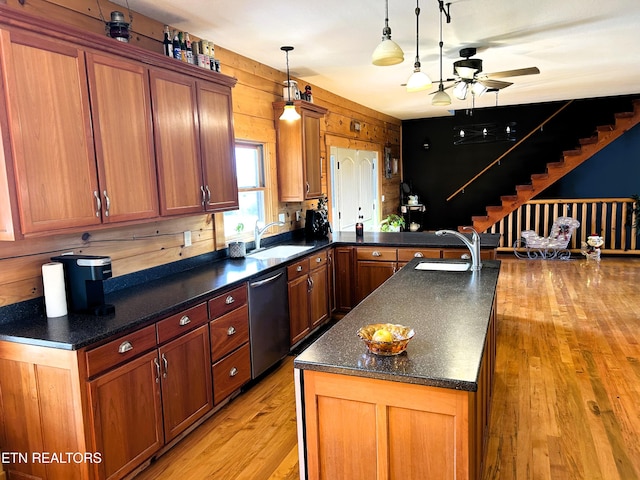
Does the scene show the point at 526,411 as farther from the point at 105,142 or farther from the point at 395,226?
the point at 395,226

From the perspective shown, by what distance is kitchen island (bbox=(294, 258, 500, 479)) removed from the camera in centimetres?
164

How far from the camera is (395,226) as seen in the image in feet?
23.9

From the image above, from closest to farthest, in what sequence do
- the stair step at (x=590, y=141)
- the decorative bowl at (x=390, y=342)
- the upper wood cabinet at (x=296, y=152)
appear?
the decorative bowl at (x=390, y=342)
the upper wood cabinet at (x=296, y=152)
the stair step at (x=590, y=141)

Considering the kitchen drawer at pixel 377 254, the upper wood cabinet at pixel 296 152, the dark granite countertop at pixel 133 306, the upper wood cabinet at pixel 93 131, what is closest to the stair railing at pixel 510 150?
the kitchen drawer at pixel 377 254

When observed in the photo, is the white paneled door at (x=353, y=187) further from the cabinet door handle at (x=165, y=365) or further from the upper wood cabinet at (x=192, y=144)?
the cabinet door handle at (x=165, y=365)

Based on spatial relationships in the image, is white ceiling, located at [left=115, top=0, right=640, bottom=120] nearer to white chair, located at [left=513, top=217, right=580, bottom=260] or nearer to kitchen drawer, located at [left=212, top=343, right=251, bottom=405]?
kitchen drawer, located at [left=212, top=343, right=251, bottom=405]

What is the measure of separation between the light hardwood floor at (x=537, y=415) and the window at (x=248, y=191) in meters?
1.30

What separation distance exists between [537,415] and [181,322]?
227 centimetres

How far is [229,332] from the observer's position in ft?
10.2

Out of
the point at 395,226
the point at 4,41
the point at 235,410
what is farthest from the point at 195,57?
the point at 395,226

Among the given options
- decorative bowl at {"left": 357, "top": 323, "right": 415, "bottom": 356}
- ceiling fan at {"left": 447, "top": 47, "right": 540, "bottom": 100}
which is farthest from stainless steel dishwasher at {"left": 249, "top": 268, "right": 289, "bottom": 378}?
ceiling fan at {"left": 447, "top": 47, "right": 540, "bottom": 100}

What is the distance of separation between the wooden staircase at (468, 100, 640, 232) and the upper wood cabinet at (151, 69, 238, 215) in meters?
6.26

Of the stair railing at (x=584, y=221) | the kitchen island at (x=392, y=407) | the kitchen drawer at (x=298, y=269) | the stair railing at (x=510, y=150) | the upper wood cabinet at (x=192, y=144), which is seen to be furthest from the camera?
the stair railing at (x=510, y=150)

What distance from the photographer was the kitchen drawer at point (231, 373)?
9.85 feet
